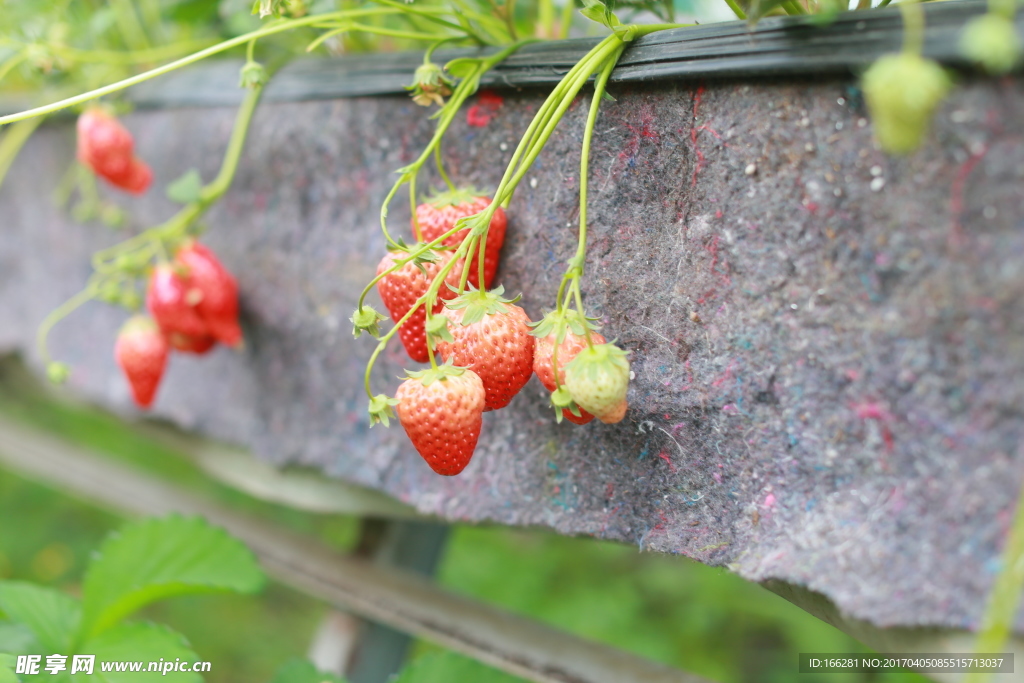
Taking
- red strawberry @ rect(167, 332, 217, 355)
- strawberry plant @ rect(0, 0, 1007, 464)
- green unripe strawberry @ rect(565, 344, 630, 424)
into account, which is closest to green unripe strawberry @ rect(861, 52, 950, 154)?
strawberry plant @ rect(0, 0, 1007, 464)

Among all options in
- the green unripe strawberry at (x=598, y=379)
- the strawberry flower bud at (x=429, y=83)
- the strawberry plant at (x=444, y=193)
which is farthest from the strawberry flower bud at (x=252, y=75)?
the green unripe strawberry at (x=598, y=379)

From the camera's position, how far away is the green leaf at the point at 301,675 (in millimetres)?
644

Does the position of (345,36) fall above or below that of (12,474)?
above

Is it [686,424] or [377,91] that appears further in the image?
[377,91]

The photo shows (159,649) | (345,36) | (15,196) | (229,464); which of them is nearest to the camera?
(159,649)

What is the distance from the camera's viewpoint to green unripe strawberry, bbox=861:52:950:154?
0.93 ft

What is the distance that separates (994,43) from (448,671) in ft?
1.84

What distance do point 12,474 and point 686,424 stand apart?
220cm

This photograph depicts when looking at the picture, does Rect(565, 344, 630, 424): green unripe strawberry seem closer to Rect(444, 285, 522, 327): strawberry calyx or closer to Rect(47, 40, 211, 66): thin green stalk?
Rect(444, 285, 522, 327): strawberry calyx

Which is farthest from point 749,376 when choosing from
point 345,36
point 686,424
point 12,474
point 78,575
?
point 12,474

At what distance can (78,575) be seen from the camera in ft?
5.86

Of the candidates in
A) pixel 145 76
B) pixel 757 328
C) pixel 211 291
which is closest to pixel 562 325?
pixel 757 328

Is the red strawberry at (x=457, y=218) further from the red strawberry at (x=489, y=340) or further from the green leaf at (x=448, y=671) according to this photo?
the green leaf at (x=448, y=671)

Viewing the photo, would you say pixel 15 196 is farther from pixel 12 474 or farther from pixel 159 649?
pixel 12 474
